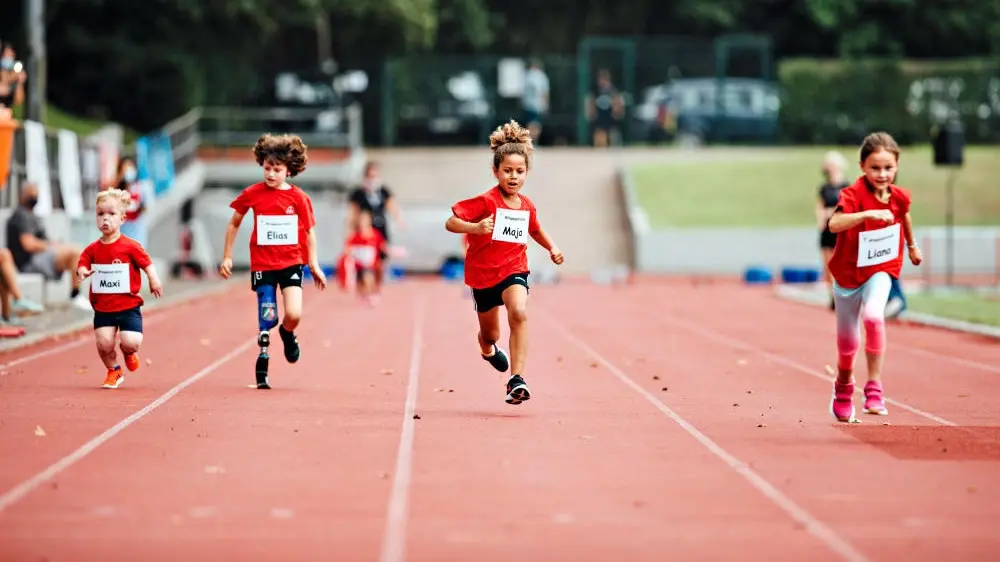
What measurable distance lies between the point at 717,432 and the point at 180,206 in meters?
32.7

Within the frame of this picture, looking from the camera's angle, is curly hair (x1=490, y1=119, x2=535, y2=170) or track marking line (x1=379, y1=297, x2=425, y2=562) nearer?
track marking line (x1=379, y1=297, x2=425, y2=562)

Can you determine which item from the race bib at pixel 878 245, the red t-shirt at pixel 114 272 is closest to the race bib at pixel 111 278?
the red t-shirt at pixel 114 272

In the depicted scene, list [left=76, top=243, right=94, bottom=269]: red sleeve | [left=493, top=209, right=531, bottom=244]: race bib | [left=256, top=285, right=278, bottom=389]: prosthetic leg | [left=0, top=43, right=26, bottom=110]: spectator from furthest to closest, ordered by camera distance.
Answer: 1. [left=0, top=43, right=26, bottom=110]: spectator
2. [left=256, top=285, right=278, bottom=389]: prosthetic leg
3. [left=76, top=243, right=94, bottom=269]: red sleeve
4. [left=493, top=209, right=531, bottom=244]: race bib

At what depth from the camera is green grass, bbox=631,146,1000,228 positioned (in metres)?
41.9

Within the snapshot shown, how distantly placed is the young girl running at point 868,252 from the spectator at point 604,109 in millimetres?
37620

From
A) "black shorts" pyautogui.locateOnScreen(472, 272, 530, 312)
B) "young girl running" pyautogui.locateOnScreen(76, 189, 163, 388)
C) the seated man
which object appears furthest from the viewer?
the seated man

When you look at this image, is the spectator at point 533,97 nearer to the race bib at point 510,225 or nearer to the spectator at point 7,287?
the spectator at point 7,287

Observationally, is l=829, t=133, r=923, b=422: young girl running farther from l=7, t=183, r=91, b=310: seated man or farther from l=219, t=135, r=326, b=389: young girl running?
l=7, t=183, r=91, b=310: seated man

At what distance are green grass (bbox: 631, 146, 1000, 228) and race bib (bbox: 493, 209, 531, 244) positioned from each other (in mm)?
29255

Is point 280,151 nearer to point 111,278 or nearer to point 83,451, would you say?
point 111,278

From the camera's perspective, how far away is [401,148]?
5144 centimetres

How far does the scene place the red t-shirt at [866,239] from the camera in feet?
38.4

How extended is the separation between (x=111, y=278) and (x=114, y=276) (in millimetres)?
28

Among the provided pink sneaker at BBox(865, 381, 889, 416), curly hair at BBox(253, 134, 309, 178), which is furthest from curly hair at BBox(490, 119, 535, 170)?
pink sneaker at BBox(865, 381, 889, 416)
